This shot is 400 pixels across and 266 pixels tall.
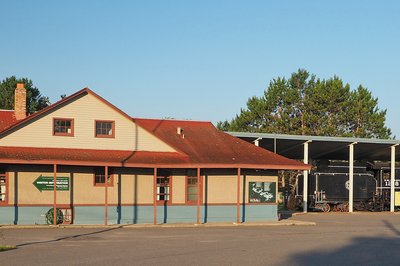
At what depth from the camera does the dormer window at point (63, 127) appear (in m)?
29.2

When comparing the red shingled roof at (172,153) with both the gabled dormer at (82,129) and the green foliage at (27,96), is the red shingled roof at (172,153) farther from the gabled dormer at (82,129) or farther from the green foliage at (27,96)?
the green foliage at (27,96)

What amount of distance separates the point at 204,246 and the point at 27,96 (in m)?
55.9

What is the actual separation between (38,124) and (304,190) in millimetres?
19409

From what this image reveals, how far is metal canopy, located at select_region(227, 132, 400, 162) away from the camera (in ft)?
127

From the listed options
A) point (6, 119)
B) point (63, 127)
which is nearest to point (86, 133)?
point (63, 127)

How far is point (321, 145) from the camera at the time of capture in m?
42.4

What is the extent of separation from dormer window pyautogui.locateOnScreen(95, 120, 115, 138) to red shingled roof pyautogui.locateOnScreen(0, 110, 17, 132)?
13.4 feet

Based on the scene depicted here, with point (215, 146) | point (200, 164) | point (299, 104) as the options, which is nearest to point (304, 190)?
Result: point (215, 146)

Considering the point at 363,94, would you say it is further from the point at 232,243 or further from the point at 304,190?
the point at 232,243

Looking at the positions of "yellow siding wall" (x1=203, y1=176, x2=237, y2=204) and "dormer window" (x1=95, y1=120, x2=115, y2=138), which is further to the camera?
"yellow siding wall" (x1=203, y1=176, x2=237, y2=204)

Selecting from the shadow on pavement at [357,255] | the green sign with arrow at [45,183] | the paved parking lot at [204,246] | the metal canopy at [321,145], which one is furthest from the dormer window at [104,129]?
the shadow on pavement at [357,255]

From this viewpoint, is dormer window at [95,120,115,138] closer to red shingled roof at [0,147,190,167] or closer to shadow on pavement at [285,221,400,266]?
red shingled roof at [0,147,190,167]

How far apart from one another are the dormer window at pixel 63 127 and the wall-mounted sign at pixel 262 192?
9340mm

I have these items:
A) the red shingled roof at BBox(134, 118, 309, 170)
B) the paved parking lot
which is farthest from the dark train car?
the paved parking lot
